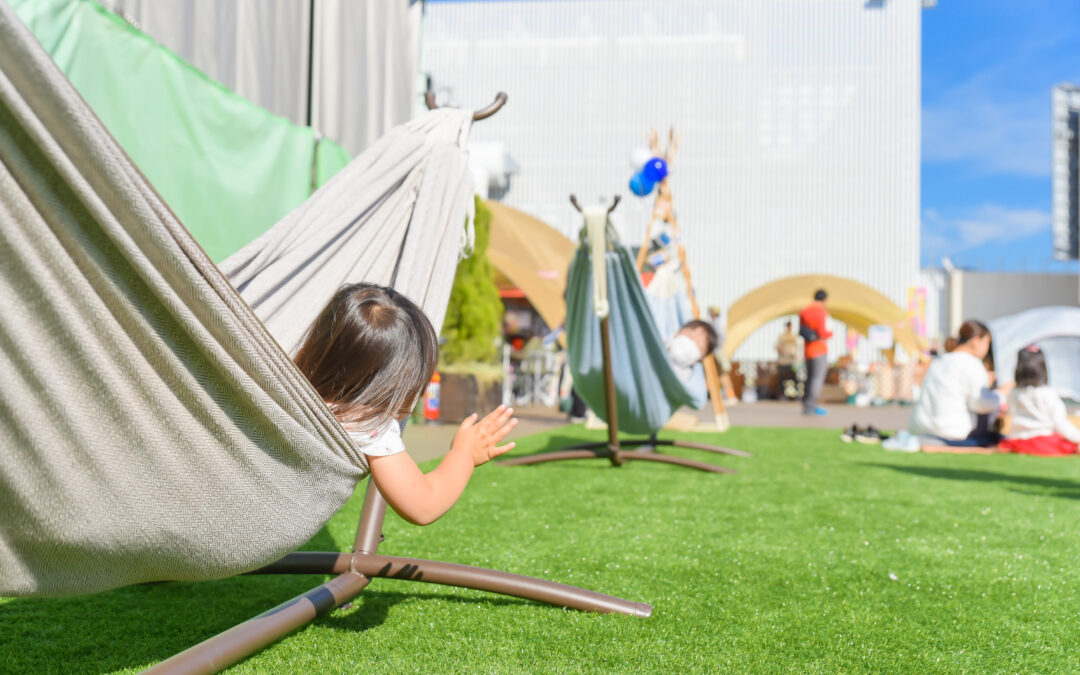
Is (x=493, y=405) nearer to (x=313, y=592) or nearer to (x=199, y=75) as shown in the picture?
(x=199, y=75)

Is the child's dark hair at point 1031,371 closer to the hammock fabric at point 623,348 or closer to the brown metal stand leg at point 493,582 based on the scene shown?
the hammock fabric at point 623,348

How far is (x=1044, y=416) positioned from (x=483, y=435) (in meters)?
4.85

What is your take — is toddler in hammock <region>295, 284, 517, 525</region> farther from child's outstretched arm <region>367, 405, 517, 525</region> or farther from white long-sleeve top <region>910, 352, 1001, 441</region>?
white long-sleeve top <region>910, 352, 1001, 441</region>

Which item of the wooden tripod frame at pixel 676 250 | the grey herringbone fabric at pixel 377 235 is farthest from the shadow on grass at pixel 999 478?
the grey herringbone fabric at pixel 377 235

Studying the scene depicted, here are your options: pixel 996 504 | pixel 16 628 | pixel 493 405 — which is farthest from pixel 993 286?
pixel 16 628

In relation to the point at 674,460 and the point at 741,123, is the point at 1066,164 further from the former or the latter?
the point at 674,460

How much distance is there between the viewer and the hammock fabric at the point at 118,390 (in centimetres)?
85

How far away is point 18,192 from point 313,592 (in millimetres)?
1004

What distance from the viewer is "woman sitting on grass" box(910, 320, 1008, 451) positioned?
205 inches

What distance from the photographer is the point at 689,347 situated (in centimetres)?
427

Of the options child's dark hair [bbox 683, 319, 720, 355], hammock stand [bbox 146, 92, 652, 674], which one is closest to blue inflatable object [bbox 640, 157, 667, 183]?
child's dark hair [bbox 683, 319, 720, 355]

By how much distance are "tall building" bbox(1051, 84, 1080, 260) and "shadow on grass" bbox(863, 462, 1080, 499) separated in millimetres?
22362

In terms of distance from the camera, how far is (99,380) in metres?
0.95

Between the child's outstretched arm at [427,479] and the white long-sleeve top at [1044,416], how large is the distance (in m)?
4.73
